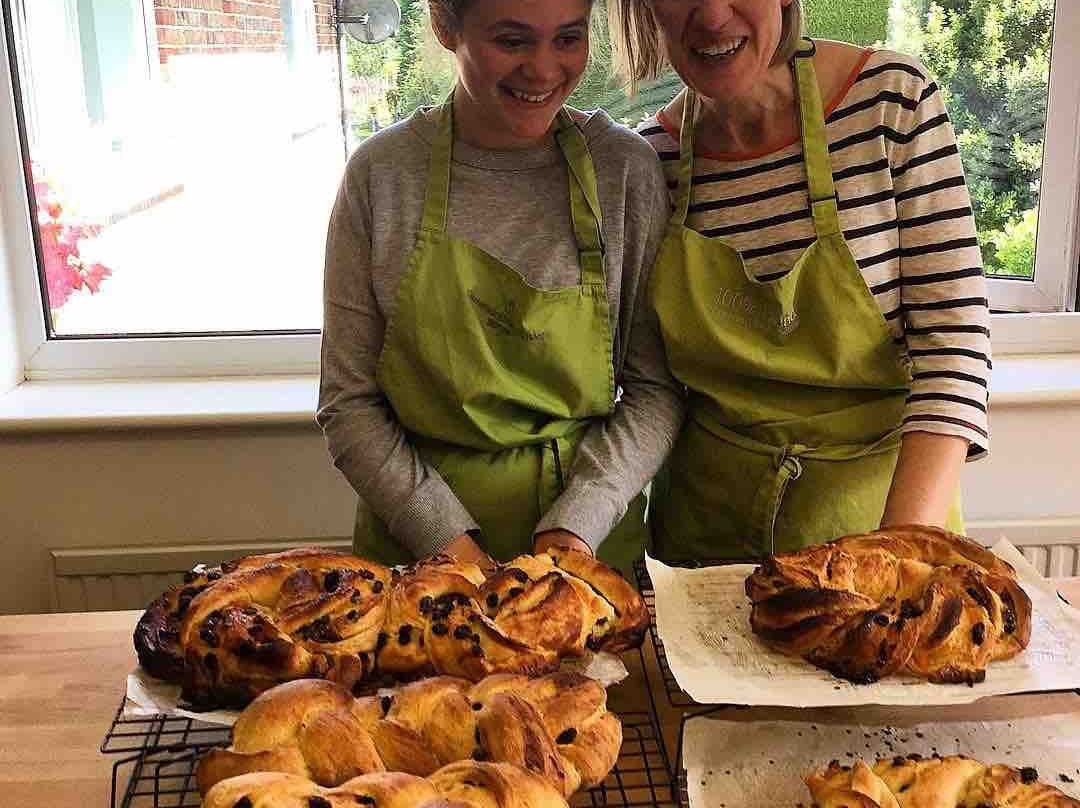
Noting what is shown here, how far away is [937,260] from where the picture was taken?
137 cm

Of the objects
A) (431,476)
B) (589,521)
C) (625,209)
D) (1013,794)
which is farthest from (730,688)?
(625,209)

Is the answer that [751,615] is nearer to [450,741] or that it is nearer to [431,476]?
[450,741]

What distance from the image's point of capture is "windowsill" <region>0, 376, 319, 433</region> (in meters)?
1.94

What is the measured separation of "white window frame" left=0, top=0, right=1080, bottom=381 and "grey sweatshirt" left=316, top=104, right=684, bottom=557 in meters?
0.78

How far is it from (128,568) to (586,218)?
45.8 inches

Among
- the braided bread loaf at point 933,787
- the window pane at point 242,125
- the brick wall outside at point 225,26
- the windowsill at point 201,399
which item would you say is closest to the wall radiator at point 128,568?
the windowsill at point 201,399

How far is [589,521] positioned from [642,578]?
10 cm

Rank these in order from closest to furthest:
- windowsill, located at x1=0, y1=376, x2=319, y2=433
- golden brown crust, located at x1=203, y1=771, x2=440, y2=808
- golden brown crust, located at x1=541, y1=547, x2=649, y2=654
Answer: golden brown crust, located at x1=203, y1=771, x2=440, y2=808
golden brown crust, located at x1=541, y1=547, x2=649, y2=654
windowsill, located at x1=0, y1=376, x2=319, y2=433

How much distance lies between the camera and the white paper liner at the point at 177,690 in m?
0.97

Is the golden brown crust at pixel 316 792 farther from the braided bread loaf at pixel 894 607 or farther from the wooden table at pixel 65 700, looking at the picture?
the braided bread loaf at pixel 894 607

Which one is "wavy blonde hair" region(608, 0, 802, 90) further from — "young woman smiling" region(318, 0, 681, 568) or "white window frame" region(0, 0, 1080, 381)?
"white window frame" region(0, 0, 1080, 381)

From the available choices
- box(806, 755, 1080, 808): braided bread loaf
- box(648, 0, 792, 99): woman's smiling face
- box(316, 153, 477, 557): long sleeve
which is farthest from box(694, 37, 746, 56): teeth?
box(806, 755, 1080, 808): braided bread loaf

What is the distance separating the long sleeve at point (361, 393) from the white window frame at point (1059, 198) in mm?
1438

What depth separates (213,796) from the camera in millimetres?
771
